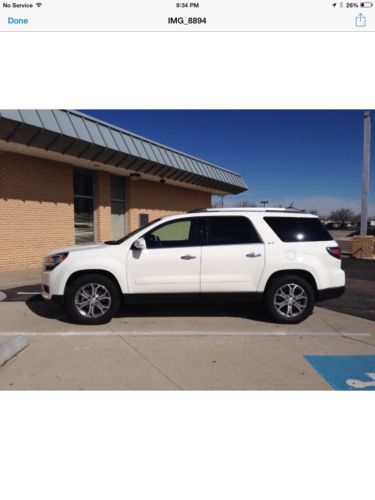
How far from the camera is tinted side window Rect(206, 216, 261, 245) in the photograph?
197 inches

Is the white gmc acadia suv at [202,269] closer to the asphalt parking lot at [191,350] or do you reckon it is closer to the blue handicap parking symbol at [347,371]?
the asphalt parking lot at [191,350]

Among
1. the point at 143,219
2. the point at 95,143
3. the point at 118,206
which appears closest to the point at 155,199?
the point at 143,219

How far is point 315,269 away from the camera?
4.95 m

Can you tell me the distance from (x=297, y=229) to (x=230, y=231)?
1.10 metres

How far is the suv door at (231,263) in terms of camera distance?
193 inches

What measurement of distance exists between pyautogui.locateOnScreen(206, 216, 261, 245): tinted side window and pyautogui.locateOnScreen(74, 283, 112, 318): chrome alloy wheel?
6.01 feet

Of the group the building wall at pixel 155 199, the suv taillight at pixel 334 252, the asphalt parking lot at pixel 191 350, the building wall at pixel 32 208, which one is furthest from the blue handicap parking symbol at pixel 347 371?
the building wall at pixel 155 199

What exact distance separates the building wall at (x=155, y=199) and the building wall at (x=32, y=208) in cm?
376

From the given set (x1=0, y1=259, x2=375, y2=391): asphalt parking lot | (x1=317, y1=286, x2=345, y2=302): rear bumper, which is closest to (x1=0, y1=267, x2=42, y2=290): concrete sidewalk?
(x1=0, y1=259, x2=375, y2=391): asphalt parking lot

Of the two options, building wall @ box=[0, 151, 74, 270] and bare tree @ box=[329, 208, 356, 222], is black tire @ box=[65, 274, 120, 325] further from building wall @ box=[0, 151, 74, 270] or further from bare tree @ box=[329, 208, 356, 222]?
bare tree @ box=[329, 208, 356, 222]

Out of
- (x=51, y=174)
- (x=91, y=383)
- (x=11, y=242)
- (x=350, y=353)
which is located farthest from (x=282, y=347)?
(x=51, y=174)

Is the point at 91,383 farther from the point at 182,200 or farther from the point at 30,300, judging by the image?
the point at 182,200
